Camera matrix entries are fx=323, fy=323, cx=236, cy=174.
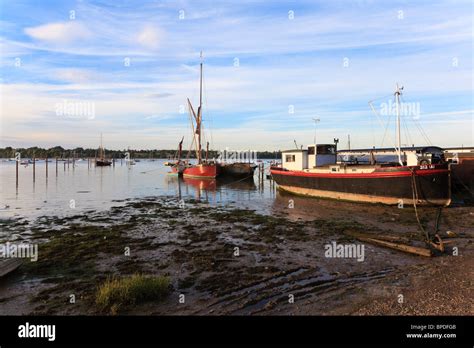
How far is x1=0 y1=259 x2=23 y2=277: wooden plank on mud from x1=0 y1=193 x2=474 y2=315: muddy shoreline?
0.21 metres

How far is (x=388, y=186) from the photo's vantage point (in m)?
26.5

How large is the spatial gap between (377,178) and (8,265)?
25.3 m

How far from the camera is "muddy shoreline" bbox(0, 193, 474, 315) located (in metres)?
8.99

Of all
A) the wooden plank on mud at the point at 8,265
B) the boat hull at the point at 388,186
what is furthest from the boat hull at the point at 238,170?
the wooden plank on mud at the point at 8,265

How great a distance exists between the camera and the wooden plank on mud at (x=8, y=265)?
11.4 m

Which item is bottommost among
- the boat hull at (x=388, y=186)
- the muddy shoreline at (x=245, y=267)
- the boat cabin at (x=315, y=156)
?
the muddy shoreline at (x=245, y=267)

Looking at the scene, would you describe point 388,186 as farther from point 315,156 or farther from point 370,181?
point 315,156

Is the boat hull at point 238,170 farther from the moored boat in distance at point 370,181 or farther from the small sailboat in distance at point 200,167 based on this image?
the moored boat in distance at point 370,181

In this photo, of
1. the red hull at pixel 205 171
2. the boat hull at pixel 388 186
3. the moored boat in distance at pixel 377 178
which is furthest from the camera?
the red hull at pixel 205 171

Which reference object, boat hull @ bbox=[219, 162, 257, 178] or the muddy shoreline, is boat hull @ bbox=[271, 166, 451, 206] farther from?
boat hull @ bbox=[219, 162, 257, 178]
